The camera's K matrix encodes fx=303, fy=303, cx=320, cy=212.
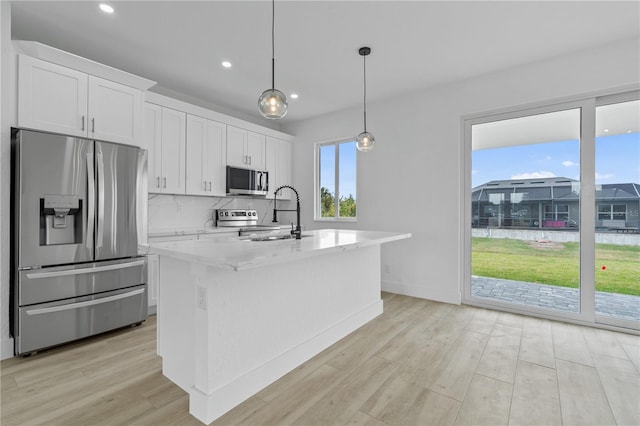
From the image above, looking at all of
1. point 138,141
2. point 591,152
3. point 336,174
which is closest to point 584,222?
point 591,152

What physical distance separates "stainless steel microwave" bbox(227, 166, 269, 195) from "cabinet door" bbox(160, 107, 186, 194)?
70 cm

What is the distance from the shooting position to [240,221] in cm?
476

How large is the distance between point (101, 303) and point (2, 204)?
1.09m

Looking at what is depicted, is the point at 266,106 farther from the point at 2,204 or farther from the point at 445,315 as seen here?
the point at 445,315

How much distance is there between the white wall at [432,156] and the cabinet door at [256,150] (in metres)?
1.35

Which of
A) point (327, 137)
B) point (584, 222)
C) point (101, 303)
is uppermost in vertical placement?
point (327, 137)

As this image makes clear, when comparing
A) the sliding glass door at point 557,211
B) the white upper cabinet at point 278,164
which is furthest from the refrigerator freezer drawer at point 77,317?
the sliding glass door at point 557,211

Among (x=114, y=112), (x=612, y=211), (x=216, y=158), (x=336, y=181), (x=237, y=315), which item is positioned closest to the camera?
(x=237, y=315)

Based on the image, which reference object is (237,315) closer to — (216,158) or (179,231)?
(179,231)

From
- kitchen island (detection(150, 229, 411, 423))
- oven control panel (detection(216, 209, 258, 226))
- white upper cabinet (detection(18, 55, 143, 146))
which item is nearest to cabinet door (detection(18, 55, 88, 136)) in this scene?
white upper cabinet (detection(18, 55, 143, 146))

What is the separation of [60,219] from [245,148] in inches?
102

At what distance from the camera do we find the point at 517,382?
A: 6.93 ft

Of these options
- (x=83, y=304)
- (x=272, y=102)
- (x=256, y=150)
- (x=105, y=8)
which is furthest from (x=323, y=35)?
(x=83, y=304)

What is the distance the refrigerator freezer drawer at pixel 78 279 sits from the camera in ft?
7.92
